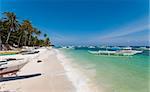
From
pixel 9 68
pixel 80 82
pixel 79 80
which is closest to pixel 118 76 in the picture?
pixel 79 80

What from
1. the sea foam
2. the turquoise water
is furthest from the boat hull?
the turquoise water

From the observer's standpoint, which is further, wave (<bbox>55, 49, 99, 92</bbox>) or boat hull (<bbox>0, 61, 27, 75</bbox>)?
boat hull (<bbox>0, 61, 27, 75</bbox>)

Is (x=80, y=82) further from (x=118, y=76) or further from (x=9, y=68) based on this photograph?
(x=118, y=76)

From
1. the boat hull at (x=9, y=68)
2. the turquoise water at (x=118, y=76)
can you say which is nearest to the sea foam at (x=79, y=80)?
the turquoise water at (x=118, y=76)

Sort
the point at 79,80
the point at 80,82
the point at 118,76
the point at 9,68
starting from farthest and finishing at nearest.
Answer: the point at 118,76
the point at 79,80
the point at 80,82
the point at 9,68

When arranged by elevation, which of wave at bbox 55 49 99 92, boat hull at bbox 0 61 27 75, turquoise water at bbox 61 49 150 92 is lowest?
turquoise water at bbox 61 49 150 92

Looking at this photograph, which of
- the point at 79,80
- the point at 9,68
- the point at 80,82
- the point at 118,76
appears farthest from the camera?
the point at 118,76

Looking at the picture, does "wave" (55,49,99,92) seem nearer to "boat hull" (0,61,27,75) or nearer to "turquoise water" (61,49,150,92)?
→ "turquoise water" (61,49,150,92)

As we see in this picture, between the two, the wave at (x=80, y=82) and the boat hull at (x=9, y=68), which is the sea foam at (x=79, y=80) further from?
the boat hull at (x=9, y=68)

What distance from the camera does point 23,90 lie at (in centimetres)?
701

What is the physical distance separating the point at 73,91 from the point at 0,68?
364cm

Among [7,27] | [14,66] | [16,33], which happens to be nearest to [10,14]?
[7,27]

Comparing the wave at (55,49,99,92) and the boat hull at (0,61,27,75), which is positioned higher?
the boat hull at (0,61,27,75)

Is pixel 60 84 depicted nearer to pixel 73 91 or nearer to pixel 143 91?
pixel 73 91
